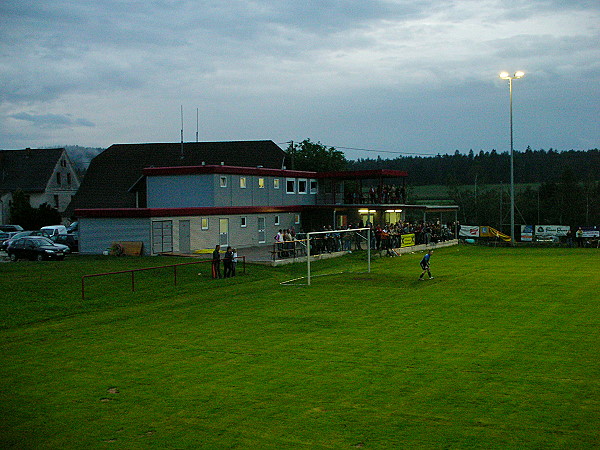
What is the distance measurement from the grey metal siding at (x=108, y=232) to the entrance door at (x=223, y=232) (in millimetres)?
6331

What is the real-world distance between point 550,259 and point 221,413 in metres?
35.6

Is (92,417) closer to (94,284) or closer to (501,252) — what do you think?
(94,284)

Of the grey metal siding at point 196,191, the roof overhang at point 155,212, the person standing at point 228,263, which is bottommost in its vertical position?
the person standing at point 228,263

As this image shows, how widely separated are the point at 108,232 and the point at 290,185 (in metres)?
18.4

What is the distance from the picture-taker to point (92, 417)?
445 inches

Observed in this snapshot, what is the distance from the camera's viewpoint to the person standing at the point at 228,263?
102ft

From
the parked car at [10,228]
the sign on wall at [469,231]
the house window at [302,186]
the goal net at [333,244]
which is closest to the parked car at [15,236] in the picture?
the parked car at [10,228]

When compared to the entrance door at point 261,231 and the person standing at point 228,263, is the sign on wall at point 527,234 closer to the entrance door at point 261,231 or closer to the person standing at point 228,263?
the entrance door at point 261,231

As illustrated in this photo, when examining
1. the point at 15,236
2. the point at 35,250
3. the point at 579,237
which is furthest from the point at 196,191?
the point at 579,237

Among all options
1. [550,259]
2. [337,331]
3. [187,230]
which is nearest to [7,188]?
[187,230]

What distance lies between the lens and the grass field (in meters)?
10.5

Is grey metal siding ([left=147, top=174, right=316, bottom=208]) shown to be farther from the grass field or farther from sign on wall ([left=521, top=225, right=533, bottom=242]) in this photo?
sign on wall ([left=521, top=225, right=533, bottom=242])

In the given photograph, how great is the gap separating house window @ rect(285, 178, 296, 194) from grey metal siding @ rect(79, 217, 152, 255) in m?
16.7

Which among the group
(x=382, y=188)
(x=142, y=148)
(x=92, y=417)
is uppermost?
(x=142, y=148)
